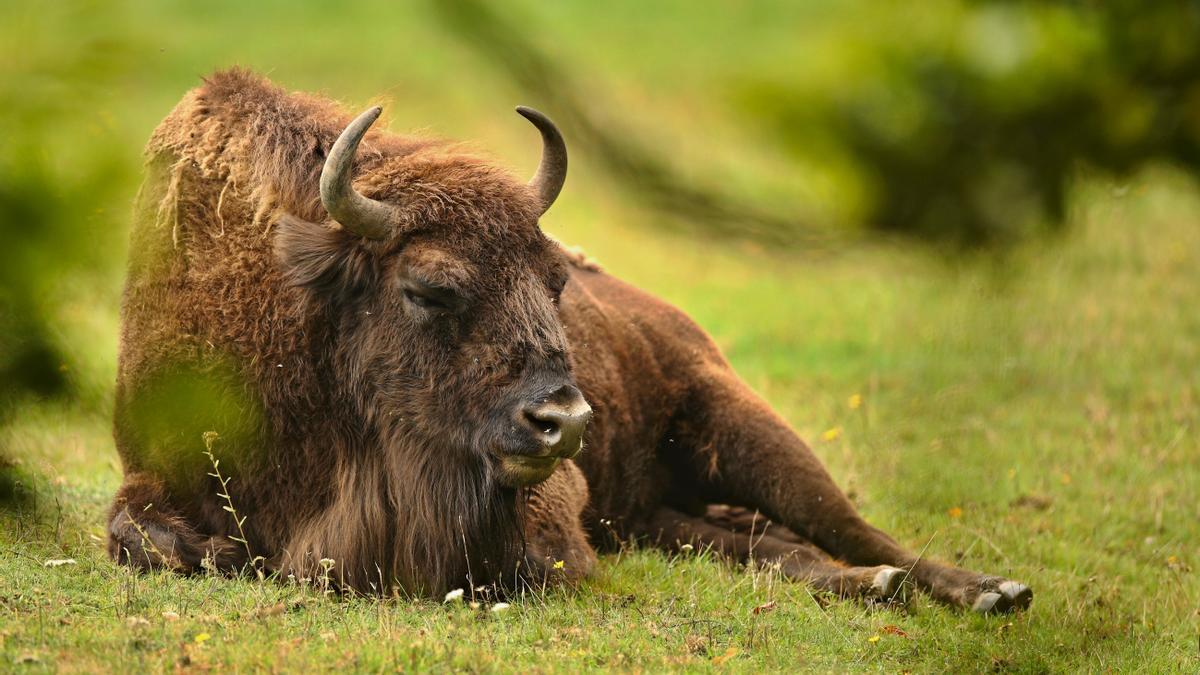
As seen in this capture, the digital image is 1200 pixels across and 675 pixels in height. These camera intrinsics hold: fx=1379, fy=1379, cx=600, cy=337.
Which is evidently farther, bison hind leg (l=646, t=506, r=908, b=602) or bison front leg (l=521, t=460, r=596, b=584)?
bison hind leg (l=646, t=506, r=908, b=602)

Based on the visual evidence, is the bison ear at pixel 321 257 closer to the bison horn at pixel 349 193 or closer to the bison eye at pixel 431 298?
the bison horn at pixel 349 193

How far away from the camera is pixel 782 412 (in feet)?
34.8

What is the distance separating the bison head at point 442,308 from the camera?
18.9ft

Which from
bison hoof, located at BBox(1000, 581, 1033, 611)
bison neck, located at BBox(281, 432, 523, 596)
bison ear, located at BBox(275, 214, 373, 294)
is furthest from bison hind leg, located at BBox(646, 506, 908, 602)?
bison ear, located at BBox(275, 214, 373, 294)

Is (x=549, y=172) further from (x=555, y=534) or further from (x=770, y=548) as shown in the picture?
(x=770, y=548)

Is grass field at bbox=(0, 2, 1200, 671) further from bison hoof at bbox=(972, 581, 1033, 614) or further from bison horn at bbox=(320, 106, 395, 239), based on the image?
bison horn at bbox=(320, 106, 395, 239)

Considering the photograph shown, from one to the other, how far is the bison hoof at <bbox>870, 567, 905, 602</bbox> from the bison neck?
1.84 m

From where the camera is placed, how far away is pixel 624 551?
7.53 meters

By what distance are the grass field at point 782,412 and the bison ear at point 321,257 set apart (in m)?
0.69

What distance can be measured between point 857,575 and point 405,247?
2769mm

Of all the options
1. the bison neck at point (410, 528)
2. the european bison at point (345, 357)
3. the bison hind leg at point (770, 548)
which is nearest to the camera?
the european bison at point (345, 357)

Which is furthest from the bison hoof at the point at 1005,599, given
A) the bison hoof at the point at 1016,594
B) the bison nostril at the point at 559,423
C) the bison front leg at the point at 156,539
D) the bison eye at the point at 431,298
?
the bison front leg at the point at 156,539

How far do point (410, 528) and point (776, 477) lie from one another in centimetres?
256

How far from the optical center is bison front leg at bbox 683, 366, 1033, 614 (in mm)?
7379
